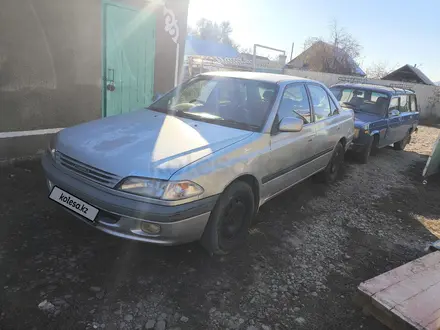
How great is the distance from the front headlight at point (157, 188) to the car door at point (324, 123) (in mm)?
2519

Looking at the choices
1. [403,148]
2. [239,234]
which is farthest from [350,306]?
[403,148]

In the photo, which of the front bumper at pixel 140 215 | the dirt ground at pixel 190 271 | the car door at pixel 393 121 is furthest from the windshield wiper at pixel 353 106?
the front bumper at pixel 140 215

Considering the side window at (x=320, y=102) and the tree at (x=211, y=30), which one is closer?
the side window at (x=320, y=102)

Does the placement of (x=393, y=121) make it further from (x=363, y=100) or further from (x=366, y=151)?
(x=366, y=151)

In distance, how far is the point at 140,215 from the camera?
2545mm

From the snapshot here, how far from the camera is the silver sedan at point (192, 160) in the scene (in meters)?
2.59

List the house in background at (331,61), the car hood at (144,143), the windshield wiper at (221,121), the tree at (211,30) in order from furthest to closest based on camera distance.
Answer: the tree at (211,30), the house in background at (331,61), the windshield wiper at (221,121), the car hood at (144,143)

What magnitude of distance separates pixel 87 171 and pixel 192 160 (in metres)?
0.85

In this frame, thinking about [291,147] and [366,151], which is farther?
[366,151]

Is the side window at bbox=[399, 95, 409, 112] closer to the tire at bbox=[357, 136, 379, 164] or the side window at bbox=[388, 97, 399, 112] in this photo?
the side window at bbox=[388, 97, 399, 112]

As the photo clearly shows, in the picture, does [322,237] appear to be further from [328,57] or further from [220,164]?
[328,57]

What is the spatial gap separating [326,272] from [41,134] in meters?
4.29

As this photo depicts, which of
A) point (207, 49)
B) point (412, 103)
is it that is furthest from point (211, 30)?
point (412, 103)

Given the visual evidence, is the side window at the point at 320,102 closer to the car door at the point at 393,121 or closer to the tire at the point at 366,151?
the tire at the point at 366,151
